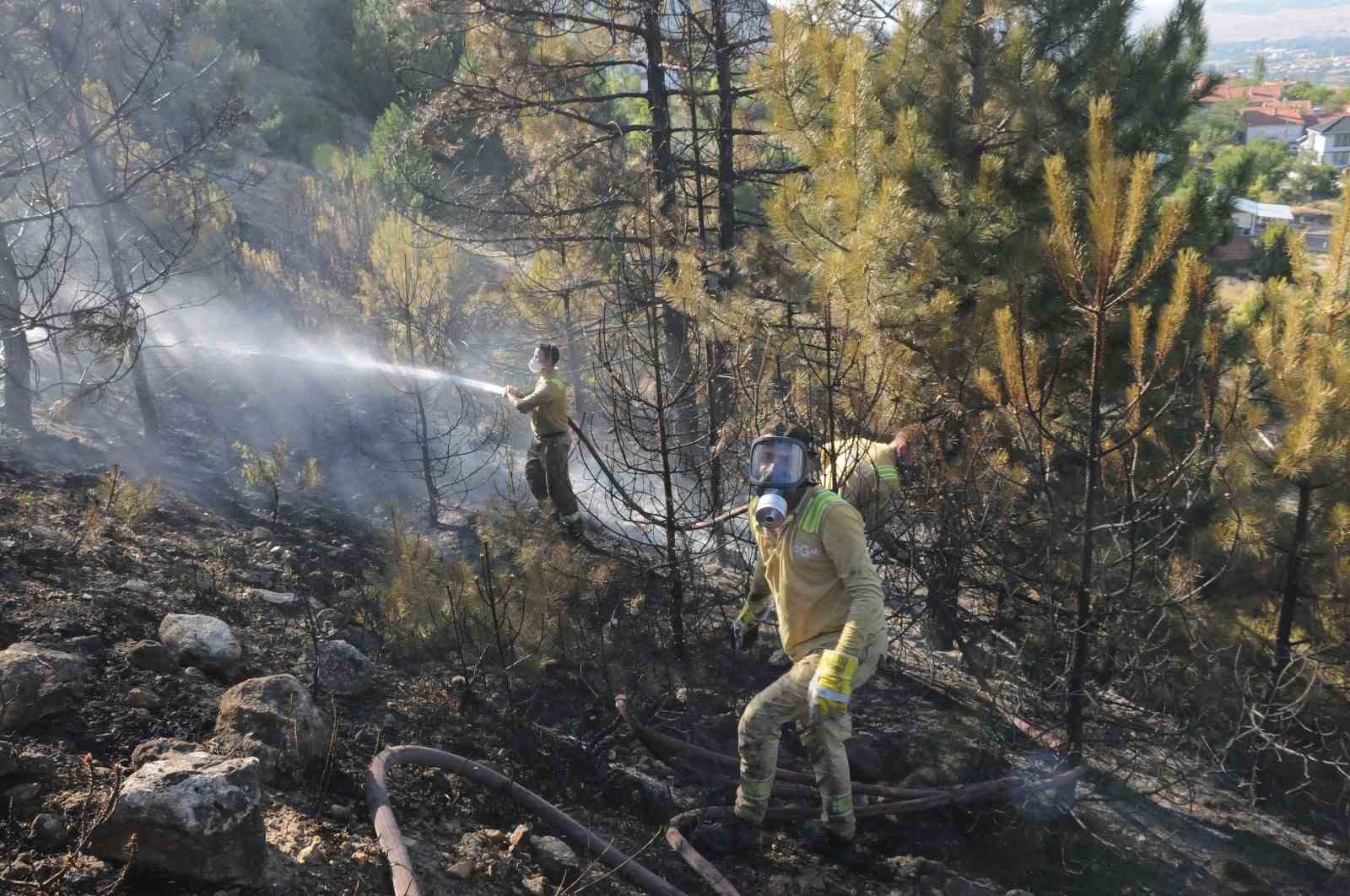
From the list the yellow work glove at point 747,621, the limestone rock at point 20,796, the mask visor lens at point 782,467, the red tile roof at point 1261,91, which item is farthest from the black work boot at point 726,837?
the red tile roof at point 1261,91

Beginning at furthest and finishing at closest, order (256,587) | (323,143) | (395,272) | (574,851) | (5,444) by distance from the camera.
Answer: (323,143), (395,272), (5,444), (256,587), (574,851)

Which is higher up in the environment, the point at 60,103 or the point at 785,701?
the point at 60,103

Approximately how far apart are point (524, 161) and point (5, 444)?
19.7ft

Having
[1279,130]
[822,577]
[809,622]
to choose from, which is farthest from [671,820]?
[1279,130]

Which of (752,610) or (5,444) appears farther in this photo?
(5,444)

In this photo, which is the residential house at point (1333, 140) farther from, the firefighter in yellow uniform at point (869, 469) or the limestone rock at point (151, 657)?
the limestone rock at point (151, 657)

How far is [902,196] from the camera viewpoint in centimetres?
675

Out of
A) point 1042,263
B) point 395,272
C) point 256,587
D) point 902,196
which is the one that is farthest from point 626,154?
point 256,587

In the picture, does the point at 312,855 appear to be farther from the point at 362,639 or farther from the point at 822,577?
the point at 362,639

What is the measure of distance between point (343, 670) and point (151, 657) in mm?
953

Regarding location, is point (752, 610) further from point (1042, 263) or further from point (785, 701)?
point (1042, 263)

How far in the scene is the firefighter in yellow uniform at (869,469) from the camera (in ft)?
18.6

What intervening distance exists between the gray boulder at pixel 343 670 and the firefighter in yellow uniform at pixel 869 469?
277 centimetres

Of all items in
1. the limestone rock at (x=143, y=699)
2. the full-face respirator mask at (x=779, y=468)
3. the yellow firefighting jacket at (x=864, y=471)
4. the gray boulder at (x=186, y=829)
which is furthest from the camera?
the yellow firefighting jacket at (x=864, y=471)
